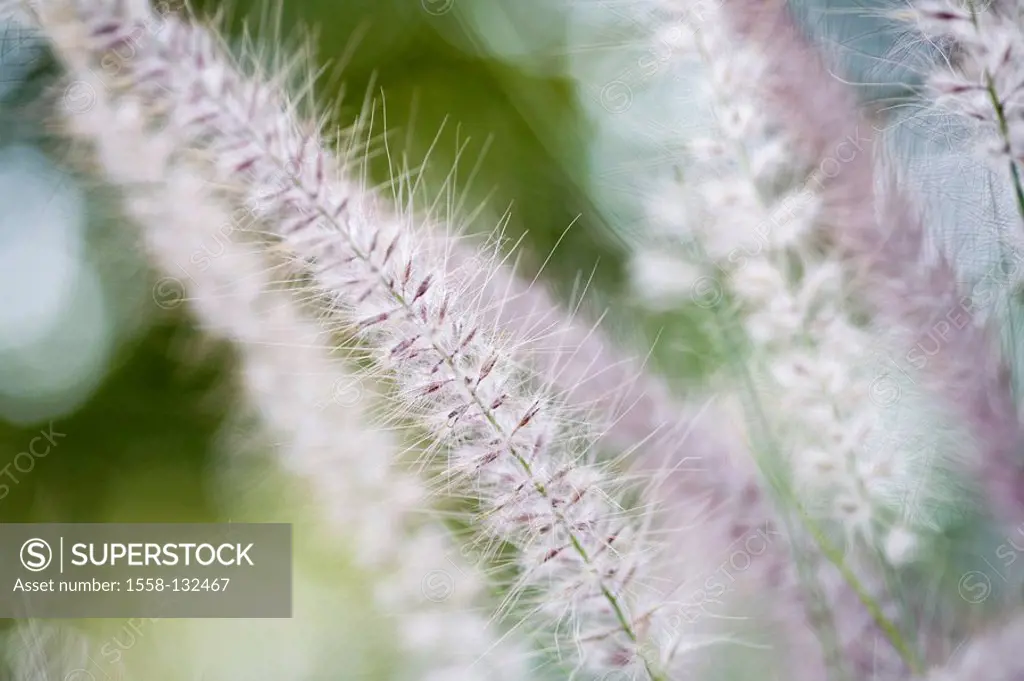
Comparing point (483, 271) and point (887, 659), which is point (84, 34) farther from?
point (887, 659)

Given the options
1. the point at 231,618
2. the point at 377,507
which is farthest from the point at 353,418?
the point at 231,618

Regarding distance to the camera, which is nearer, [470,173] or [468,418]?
[468,418]

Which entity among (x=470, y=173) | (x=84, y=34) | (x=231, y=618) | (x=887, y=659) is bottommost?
(x=887, y=659)

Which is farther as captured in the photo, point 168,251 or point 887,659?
point 168,251

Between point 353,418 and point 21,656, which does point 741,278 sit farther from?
point 21,656

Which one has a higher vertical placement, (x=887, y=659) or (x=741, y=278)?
(x=741, y=278)

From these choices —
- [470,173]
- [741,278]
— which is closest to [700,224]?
[741,278]

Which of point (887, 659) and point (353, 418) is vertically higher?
point (353, 418)
